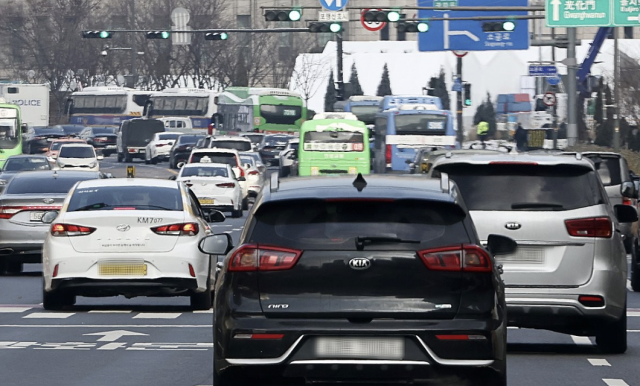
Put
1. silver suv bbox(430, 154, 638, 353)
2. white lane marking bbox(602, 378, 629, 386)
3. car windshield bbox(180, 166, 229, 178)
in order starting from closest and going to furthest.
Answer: white lane marking bbox(602, 378, 629, 386), silver suv bbox(430, 154, 638, 353), car windshield bbox(180, 166, 229, 178)

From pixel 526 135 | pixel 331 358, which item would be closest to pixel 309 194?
pixel 331 358

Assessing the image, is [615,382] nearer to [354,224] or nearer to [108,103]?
[354,224]

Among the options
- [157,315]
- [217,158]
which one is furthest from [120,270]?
[217,158]

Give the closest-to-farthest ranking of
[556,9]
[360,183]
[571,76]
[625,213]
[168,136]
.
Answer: [360,183], [625,213], [556,9], [571,76], [168,136]

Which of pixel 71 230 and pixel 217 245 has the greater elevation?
pixel 217 245

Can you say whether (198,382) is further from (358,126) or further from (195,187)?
(358,126)

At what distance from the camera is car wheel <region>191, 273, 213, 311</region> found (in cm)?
1684

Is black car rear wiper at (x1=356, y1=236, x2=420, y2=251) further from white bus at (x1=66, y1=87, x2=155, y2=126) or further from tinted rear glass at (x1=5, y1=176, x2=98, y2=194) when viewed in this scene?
white bus at (x1=66, y1=87, x2=155, y2=126)

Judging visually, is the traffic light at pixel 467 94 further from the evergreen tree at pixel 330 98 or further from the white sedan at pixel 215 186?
the evergreen tree at pixel 330 98

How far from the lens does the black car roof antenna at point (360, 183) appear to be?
8.45 metres

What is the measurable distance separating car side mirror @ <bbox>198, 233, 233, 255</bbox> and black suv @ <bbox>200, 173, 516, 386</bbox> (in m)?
1.32

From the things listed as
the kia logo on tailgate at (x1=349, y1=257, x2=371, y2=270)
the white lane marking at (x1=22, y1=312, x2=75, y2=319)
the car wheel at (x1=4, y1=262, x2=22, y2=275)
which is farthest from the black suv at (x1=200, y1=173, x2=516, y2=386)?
the car wheel at (x1=4, y1=262, x2=22, y2=275)

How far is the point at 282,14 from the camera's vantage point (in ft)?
143

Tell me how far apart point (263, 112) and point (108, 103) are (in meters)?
13.3
